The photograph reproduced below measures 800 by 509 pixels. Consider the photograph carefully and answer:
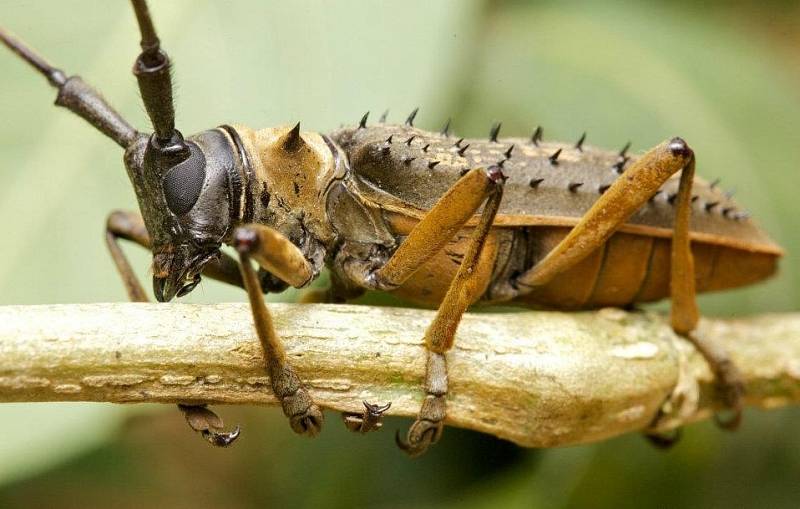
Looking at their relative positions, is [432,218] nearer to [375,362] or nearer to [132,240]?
[375,362]

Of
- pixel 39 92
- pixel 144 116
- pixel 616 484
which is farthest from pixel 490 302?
Result: pixel 39 92

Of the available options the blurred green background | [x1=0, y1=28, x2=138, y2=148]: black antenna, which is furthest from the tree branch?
[x1=0, y1=28, x2=138, y2=148]: black antenna

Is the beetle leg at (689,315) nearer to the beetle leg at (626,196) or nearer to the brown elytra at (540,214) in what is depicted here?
the brown elytra at (540,214)

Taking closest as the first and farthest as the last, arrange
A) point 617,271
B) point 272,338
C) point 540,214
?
point 272,338 < point 540,214 < point 617,271

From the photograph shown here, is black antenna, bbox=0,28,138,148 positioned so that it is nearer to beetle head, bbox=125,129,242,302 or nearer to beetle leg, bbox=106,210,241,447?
beetle head, bbox=125,129,242,302

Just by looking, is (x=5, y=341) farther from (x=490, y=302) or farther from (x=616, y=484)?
(x=616, y=484)

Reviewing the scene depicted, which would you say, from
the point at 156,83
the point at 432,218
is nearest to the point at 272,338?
the point at 432,218

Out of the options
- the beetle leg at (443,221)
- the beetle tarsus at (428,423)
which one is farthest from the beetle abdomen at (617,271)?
the beetle tarsus at (428,423)

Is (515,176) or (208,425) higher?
(515,176)
